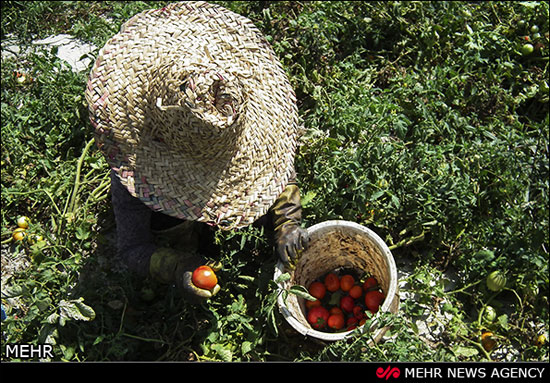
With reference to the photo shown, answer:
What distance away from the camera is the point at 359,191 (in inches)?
129

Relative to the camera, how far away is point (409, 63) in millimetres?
4230

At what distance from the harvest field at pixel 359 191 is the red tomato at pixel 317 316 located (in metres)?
0.15

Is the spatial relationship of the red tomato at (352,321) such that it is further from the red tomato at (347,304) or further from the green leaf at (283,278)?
the green leaf at (283,278)

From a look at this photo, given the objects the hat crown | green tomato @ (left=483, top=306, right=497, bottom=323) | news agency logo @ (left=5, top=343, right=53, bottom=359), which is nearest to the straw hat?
the hat crown

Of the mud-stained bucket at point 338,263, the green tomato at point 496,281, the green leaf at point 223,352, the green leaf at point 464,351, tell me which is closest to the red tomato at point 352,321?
the mud-stained bucket at point 338,263

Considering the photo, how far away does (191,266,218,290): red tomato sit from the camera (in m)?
2.74

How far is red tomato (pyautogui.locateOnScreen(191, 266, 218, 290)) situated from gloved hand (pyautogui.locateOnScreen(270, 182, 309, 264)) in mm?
396

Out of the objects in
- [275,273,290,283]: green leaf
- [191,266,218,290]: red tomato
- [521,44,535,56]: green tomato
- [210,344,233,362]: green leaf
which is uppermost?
[521,44,535,56]: green tomato

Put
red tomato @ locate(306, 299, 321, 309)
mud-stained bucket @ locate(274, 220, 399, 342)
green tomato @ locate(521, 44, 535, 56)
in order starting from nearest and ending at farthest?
mud-stained bucket @ locate(274, 220, 399, 342) → red tomato @ locate(306, 299, 321, 309) → green tomato @ locate(521, 44, 535, 56)

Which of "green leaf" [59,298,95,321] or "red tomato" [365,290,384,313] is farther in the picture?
"red tomato" [365,290,384,313]

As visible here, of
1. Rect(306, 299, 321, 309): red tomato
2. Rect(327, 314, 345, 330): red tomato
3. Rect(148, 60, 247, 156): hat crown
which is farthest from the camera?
Rect(306, 299, 321, 309): red tomato
